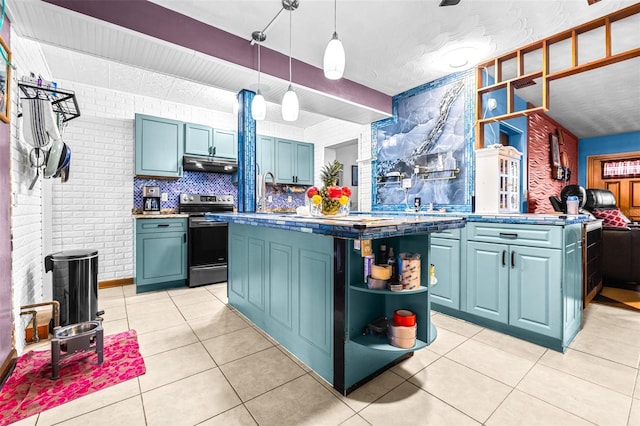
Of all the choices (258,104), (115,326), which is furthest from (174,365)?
(258,104)

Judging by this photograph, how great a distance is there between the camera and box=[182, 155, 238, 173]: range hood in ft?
14.2

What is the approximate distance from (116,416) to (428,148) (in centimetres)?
400

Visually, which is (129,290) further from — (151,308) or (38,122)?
(38,122)

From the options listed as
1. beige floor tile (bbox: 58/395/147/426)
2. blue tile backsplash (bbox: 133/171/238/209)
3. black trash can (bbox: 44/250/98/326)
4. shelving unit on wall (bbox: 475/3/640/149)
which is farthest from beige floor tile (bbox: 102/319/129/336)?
shelving unit on wall (bbox: 475/3/640/149)

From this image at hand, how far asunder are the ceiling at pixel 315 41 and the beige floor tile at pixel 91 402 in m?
2.55

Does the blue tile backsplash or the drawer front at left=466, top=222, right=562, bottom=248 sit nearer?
the drawer front at left=466, top=222, right=562, bottom=248

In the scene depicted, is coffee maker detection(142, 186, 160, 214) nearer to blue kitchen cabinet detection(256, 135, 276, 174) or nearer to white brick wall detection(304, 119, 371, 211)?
blue kitchen cabinet detection(256, 135, 276, 174)

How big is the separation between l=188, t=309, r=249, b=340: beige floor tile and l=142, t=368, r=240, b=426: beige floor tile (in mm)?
653

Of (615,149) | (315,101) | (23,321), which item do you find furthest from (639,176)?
(23,321)

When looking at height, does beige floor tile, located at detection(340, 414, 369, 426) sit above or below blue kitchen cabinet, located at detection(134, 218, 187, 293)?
below

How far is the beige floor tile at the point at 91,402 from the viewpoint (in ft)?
4.88

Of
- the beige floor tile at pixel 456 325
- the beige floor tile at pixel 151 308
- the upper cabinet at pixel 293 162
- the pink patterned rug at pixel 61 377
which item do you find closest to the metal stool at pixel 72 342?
the pink patterned rug at pixel 61 377

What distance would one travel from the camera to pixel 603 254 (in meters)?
3.76

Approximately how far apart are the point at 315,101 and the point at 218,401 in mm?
3347
